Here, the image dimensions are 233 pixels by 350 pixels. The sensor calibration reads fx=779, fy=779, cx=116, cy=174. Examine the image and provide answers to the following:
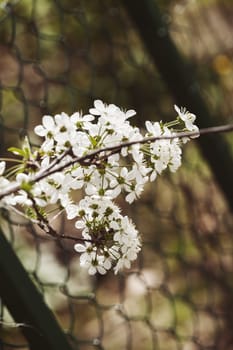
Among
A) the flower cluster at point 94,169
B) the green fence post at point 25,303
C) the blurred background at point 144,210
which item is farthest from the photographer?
the blurred background at point 144,210

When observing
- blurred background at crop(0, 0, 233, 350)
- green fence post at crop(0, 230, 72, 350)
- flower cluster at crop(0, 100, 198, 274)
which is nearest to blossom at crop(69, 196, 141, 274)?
flower cluster at crop(0, 100, 198, 274)

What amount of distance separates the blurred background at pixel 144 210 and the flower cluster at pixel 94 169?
868 mm

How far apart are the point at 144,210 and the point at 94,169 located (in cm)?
130

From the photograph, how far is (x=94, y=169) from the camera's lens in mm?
771

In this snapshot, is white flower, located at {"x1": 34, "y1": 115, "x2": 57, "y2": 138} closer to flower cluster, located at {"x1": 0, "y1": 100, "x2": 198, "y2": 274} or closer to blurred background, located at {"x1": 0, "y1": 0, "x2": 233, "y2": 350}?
flower cluster, located at {"x1": 0, "y1": 100, "x2": 198, "y2": 274}

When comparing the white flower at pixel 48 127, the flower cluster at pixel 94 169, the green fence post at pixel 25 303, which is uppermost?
the white flower at pixel 48 127

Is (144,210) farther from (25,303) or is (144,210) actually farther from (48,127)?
(48,127)

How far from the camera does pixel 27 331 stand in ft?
3.52

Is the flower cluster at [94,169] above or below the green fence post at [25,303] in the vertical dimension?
above

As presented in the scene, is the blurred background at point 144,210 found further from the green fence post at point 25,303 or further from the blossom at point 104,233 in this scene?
the blossom at point 104,233

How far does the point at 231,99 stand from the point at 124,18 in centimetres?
59

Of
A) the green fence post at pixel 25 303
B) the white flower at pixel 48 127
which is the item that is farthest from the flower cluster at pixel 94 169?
the green fence post at pixel 25 303

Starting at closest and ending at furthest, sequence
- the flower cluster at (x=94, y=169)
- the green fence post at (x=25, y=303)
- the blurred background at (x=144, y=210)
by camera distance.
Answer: the flower cluster at (x=94, y=169)
the green fence post at (x=25, y=303)
the blurred background at (x=144, y=210)

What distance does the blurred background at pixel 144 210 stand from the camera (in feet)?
5.89
